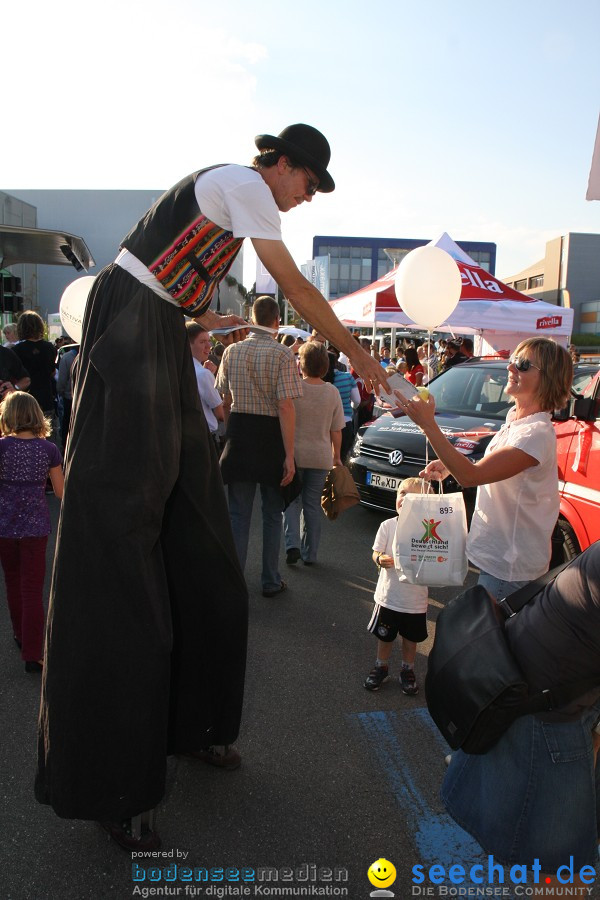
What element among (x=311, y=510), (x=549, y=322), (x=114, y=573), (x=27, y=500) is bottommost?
(x=311, y=510)

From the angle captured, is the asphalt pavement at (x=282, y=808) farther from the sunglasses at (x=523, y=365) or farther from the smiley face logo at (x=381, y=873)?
the sunglasses at (x=523, y=365)

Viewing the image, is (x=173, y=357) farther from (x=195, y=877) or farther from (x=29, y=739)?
(x=29, y=739)

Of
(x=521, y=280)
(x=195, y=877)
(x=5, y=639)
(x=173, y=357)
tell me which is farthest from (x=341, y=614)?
(x=521, y=280)

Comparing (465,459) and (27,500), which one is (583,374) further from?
(27,500)

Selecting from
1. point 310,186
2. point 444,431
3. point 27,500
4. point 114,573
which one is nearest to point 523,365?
point 310,186

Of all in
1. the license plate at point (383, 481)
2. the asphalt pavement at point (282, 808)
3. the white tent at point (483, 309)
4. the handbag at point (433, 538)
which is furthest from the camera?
the white tent at point (483, 309)

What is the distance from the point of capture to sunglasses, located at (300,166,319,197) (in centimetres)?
231

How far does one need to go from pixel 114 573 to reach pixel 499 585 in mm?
1672

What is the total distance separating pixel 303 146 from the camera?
7.47 ft

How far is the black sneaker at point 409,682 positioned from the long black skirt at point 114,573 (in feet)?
5.49

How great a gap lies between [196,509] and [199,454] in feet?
0.63

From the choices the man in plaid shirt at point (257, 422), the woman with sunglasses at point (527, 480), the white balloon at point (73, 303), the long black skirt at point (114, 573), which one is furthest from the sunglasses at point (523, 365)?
the white balloon at point (73, 303)

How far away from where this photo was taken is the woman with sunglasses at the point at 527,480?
9.14 feet

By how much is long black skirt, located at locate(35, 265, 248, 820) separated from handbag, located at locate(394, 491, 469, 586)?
50.4 inches
